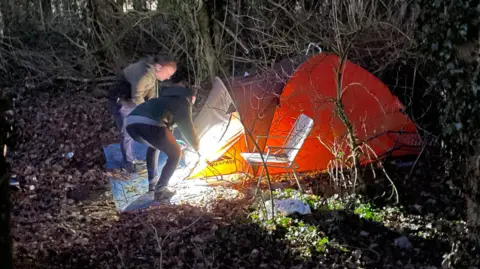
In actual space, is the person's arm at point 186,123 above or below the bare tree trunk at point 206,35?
below

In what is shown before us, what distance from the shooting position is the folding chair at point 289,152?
6.88 meters

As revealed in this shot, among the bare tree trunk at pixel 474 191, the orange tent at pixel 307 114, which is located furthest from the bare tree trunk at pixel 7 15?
the bare tree trunk at pixel 474 191

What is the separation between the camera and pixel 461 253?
14.2 ft

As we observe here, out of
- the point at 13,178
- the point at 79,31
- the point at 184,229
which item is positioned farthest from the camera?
the point at 79,31

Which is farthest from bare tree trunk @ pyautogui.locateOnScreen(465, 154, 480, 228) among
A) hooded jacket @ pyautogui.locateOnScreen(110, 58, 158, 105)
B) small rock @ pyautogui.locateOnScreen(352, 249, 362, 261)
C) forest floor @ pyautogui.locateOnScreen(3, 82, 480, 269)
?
hooded jacket @ pyautogui.locateOnScreen(110, 58, 158, 105)

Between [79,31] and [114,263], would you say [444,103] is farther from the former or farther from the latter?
[79,31]

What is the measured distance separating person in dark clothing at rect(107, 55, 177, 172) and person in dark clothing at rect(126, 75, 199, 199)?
1.38 feet

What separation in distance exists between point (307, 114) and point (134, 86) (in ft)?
7.42

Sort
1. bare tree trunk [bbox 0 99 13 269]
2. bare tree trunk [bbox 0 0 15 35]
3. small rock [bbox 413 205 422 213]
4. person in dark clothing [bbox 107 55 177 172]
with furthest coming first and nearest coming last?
1. bare tree trunk [bbox 0 0 15 35]
2. person in dark clothing [bbox 107 55 177 172]
3. small rock [bbox 413 205 422 213]
4. bare tree trunk [bbox 0 99 13 269]

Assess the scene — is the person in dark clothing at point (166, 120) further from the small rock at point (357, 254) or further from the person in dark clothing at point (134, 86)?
the small rock at point (357, 254)

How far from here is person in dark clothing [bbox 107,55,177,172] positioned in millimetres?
7230

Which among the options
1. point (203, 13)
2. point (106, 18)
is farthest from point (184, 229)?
point (106, 18)

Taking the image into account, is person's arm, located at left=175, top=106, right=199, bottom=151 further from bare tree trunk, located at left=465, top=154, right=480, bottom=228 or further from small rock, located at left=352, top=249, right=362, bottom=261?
bare tree trunk, located at left=465, top=154, right=480, bottom=228

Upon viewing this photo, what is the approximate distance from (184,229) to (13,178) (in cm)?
294
